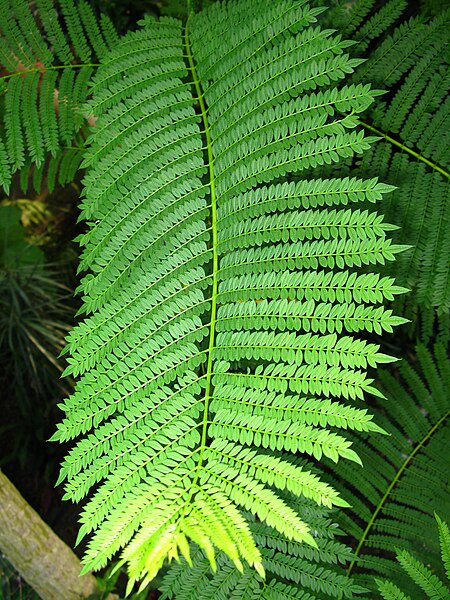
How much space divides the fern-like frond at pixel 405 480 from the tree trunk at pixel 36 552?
3.66 ft

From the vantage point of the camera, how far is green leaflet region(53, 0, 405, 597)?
3.47 ft

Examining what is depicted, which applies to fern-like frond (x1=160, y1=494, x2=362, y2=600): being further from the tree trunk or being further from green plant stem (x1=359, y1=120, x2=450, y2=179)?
green plant stem (x1=359, y1=120, x2=450, y2=179)

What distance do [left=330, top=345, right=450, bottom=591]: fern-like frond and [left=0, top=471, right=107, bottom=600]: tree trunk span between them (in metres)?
1.12

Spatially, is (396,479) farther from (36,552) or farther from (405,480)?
(36,552)

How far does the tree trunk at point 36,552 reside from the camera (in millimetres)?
2076

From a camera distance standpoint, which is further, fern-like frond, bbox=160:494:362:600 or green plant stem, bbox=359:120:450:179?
green plant stem, bbox=359:120:450:179

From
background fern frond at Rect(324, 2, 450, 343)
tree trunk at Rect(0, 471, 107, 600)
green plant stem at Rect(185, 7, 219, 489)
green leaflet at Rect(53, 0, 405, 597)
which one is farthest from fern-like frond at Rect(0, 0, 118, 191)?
tree trunk at Rect(0, 471, 107, 600)

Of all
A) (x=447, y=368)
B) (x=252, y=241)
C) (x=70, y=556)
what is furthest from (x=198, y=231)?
(x=70, y=556)

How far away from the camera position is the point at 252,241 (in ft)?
4.20

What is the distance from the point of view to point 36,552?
7.17ft

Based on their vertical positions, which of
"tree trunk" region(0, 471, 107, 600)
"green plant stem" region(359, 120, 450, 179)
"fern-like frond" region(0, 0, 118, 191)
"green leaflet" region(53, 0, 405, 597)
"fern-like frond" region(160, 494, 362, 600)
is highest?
"fern-like frond" region(0, 0, 118, 191)

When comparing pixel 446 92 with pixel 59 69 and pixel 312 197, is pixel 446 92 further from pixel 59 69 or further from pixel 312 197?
pixel 59 69

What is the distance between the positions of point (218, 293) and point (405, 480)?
1210 mm

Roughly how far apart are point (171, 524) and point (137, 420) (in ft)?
0.76
